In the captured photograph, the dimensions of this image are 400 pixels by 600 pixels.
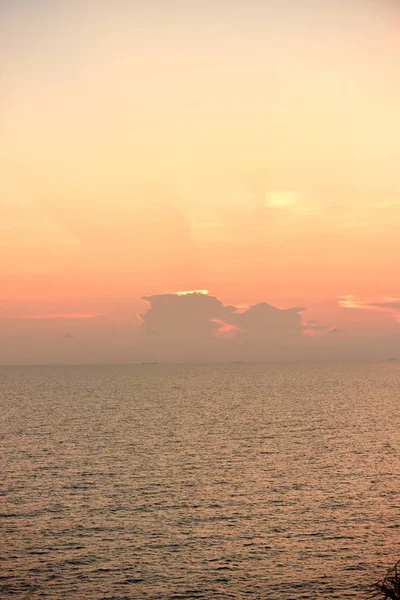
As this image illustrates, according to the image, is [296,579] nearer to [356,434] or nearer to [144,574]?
[144,574]

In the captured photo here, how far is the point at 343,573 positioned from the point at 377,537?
9.81 meters

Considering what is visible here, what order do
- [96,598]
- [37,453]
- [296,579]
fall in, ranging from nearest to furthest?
[96,598] → [296,579] → [37,453]

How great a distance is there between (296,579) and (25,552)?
25.4 m

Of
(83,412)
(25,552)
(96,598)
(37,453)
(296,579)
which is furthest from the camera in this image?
(83,412)

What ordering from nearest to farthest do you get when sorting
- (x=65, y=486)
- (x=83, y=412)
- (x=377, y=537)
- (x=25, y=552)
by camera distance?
(x=25, y=552) < (x=377, y=537) < (x=65, y=486) < (x=83, y=412)

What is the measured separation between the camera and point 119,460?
103 m

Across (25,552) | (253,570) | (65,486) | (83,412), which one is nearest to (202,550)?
(253,570)

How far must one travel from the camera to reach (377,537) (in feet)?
205

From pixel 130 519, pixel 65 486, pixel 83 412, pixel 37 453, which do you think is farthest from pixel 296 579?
pixel 83 412

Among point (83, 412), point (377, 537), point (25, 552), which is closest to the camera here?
point (25, 552)

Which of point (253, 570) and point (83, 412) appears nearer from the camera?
point (253, 570)

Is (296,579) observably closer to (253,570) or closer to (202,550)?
(253,570)

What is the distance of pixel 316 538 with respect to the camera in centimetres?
6294

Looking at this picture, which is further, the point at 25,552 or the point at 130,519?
the point at 130,519
